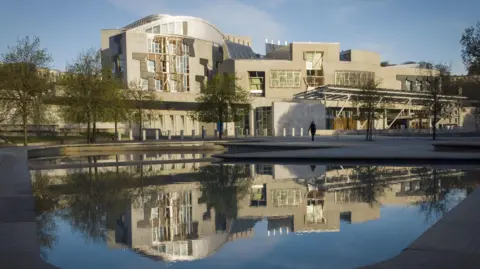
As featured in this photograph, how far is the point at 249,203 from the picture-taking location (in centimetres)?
822

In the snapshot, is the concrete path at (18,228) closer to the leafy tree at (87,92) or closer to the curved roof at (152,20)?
the leafy tree at (87,92)

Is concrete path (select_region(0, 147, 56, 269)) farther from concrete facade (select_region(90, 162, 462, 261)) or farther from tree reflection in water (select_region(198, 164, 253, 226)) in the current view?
tree reflection in water (select_region(198, 164, 253, 226))

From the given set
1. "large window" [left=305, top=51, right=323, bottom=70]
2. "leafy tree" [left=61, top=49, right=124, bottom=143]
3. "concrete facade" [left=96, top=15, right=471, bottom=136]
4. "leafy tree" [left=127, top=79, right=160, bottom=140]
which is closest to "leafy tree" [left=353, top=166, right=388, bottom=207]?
"leafy tree" [left=61, top=49, right=124, bottom=143]

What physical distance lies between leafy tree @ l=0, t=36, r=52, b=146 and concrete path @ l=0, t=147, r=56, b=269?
20.8m

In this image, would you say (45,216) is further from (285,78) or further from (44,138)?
(285,78)

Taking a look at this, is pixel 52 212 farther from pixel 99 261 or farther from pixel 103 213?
pixel 99 261

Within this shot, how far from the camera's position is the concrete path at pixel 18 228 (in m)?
4.36

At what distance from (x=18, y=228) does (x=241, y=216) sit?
3.44m

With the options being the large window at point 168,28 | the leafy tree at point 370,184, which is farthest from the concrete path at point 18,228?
the large window at point 168,28

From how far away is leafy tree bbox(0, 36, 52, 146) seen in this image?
2842cm

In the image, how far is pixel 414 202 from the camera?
803cm

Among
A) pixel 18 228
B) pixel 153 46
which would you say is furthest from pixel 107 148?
pixel 153 46

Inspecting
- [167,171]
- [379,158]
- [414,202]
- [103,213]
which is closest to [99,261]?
[103,213]

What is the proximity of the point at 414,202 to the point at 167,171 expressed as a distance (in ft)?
27.9
